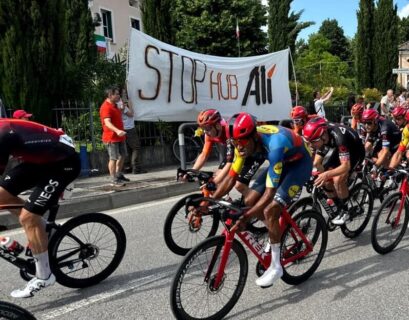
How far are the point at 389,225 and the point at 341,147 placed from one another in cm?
102

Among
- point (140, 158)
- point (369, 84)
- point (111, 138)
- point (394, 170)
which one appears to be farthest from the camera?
point (369, 84)

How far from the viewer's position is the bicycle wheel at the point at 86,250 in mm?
4352

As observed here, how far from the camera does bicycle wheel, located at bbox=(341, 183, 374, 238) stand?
5.85 m

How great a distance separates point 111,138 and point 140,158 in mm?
2696

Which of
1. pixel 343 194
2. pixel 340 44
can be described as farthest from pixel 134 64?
pixel 340 44

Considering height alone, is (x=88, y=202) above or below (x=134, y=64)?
below

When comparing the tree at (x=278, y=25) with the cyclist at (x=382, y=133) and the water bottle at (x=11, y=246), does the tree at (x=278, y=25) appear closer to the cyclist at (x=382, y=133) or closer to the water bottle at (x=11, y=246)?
the cyclist at (x=382, y=133)

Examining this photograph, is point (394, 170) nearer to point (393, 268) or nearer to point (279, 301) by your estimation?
point (393, 268)

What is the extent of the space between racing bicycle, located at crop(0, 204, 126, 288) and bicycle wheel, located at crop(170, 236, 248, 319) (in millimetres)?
1297

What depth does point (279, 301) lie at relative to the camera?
13.5 ft

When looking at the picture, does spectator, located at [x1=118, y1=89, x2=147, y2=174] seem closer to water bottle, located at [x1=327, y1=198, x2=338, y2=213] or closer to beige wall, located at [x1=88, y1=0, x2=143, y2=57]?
water bottle, located at [x1=327, y1=198, x2=338, y2=213]

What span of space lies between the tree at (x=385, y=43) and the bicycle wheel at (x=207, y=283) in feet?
95.9

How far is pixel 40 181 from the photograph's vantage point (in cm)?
416

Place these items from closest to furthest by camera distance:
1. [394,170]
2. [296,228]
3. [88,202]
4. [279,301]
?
[279,301] < [296,228] < [394,170] < [88,202]
